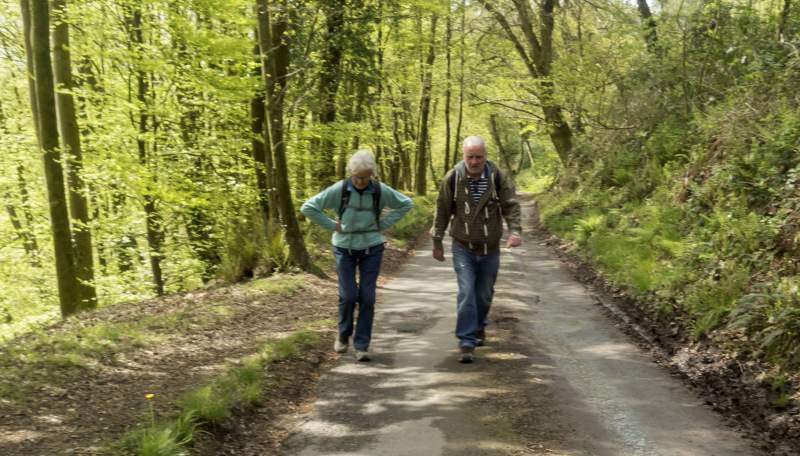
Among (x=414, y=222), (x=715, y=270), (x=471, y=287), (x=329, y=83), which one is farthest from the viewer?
(x=414, y=222)

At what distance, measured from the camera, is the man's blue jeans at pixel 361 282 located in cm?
621

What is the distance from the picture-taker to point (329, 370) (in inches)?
238

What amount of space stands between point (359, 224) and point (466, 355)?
180 centimetres

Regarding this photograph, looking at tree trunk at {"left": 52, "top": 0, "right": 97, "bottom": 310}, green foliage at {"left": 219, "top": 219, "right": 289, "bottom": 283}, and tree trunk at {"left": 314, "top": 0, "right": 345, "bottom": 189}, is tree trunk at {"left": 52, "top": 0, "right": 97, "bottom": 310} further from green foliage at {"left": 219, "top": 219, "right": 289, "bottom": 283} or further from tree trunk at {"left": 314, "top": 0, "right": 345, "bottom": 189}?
tree trunk at {"left": 314, "top": 0, "right": 345, "bottom": 189}

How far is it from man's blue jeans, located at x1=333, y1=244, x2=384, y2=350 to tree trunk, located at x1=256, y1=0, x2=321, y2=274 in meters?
4.63

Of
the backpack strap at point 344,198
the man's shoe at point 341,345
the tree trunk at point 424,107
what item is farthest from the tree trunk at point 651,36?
the man's shoe at point 341,345

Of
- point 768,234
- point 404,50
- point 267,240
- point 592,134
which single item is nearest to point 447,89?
point 404,50

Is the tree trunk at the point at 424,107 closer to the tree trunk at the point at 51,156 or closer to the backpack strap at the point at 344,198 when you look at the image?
the tree trunk at the point at 51,156

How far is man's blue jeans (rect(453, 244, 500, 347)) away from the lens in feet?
20.2

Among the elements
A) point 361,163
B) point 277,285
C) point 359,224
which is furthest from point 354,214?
point 277,285

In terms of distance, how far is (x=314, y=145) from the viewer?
54.1ft

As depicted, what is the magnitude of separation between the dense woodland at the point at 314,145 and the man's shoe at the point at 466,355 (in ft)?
8.45

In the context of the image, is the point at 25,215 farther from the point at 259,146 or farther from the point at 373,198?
the point at 373,198

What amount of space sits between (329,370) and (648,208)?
829 cm
